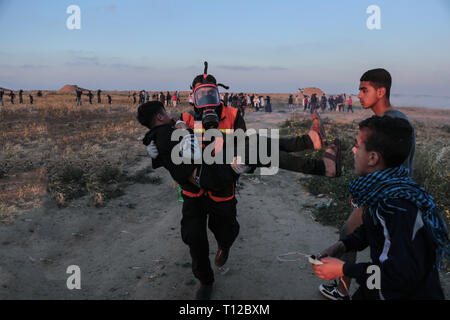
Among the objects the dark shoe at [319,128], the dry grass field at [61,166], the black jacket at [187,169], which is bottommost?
the dry grass field at [61,166]

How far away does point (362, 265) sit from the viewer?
194 centimetres

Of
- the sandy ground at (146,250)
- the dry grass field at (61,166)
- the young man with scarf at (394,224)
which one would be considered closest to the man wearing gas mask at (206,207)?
the sandy ground at (146,250)

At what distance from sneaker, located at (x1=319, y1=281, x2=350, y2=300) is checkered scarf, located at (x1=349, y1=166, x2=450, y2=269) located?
1852 mm

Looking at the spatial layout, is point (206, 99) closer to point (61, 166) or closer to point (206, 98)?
point (206, 98)

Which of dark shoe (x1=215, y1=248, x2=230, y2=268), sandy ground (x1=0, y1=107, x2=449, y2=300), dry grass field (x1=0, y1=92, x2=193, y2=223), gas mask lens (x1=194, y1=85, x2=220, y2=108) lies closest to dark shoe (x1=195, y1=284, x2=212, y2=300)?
sandy ground (x1=0, y1=107, x2=449, y2=300)

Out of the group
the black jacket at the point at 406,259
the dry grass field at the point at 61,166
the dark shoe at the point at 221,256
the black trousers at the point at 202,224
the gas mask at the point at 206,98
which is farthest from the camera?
the dry grass field at the point at 61,166

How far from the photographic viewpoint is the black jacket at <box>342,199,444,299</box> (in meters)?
1.69

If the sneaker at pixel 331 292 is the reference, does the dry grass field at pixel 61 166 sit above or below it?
above

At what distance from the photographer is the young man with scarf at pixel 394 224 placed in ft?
5.60

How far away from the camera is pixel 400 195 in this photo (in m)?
1.76

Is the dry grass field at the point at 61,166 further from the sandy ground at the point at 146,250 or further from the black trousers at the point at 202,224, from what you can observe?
the black trousers at the point at 202,224

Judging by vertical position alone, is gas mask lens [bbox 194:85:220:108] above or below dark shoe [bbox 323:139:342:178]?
above

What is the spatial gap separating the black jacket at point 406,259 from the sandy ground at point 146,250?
2.02 m

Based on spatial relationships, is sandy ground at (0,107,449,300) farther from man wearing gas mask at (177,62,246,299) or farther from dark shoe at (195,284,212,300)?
man wearing gas mask at (177,62,246,299)
